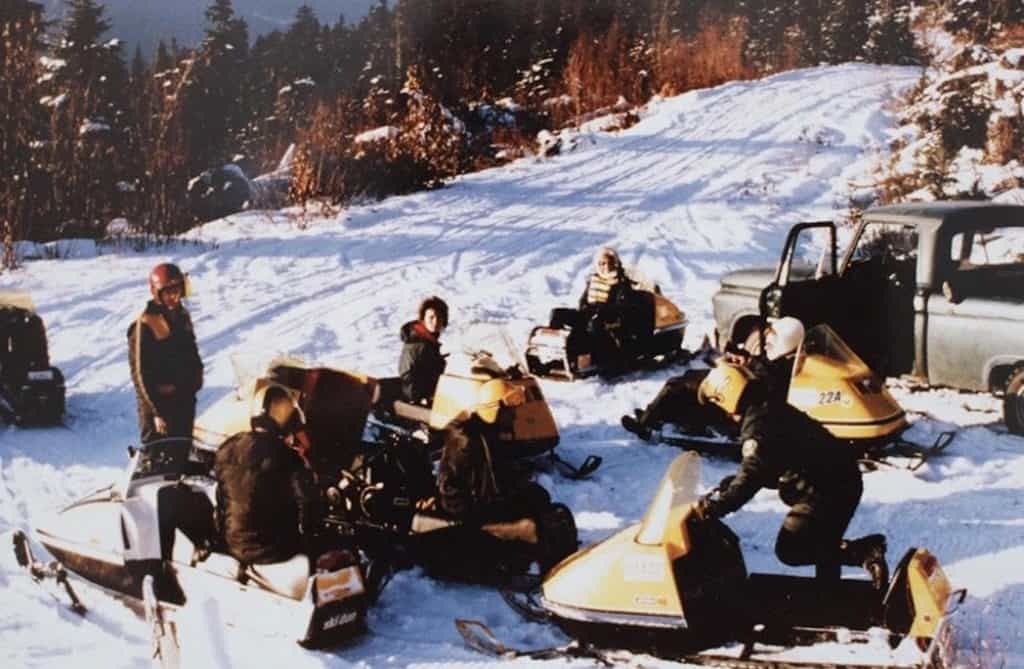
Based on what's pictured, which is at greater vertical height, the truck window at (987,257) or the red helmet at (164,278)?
the red helmet at (164,278)

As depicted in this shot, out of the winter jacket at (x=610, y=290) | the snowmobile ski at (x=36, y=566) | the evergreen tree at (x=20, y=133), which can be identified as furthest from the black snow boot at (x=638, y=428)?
the evergreen tree at (x=20, y=133)

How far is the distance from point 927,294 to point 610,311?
98.7 inches

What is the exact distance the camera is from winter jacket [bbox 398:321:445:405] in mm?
7000

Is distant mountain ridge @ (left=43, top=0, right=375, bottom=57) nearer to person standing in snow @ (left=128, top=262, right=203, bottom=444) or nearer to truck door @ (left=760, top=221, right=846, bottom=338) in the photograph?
person standing in snow @ (left=128, top=262, right=203, bottom=444)

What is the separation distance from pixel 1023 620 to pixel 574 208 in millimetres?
11362

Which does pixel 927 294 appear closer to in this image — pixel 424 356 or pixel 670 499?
pixel 424 356

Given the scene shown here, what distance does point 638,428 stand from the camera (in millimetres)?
7359

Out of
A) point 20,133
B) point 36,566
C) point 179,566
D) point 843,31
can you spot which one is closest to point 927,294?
point 179,566

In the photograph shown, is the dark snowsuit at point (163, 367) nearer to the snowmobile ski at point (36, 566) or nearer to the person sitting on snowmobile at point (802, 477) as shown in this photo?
the snowmobile ski at point (36, 566)

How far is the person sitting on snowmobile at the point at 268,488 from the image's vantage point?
4512 millimetres

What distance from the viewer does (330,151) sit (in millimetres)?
15445

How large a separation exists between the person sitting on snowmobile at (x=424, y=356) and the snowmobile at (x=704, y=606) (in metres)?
2.70

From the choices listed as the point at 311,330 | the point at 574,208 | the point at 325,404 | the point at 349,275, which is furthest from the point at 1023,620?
the point at 574,208

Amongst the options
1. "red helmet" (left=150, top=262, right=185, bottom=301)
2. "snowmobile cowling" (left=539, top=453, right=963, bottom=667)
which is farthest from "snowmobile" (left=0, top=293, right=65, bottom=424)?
"snowmobile cowling" (left=539, top=453, right=963, bottom=667)
